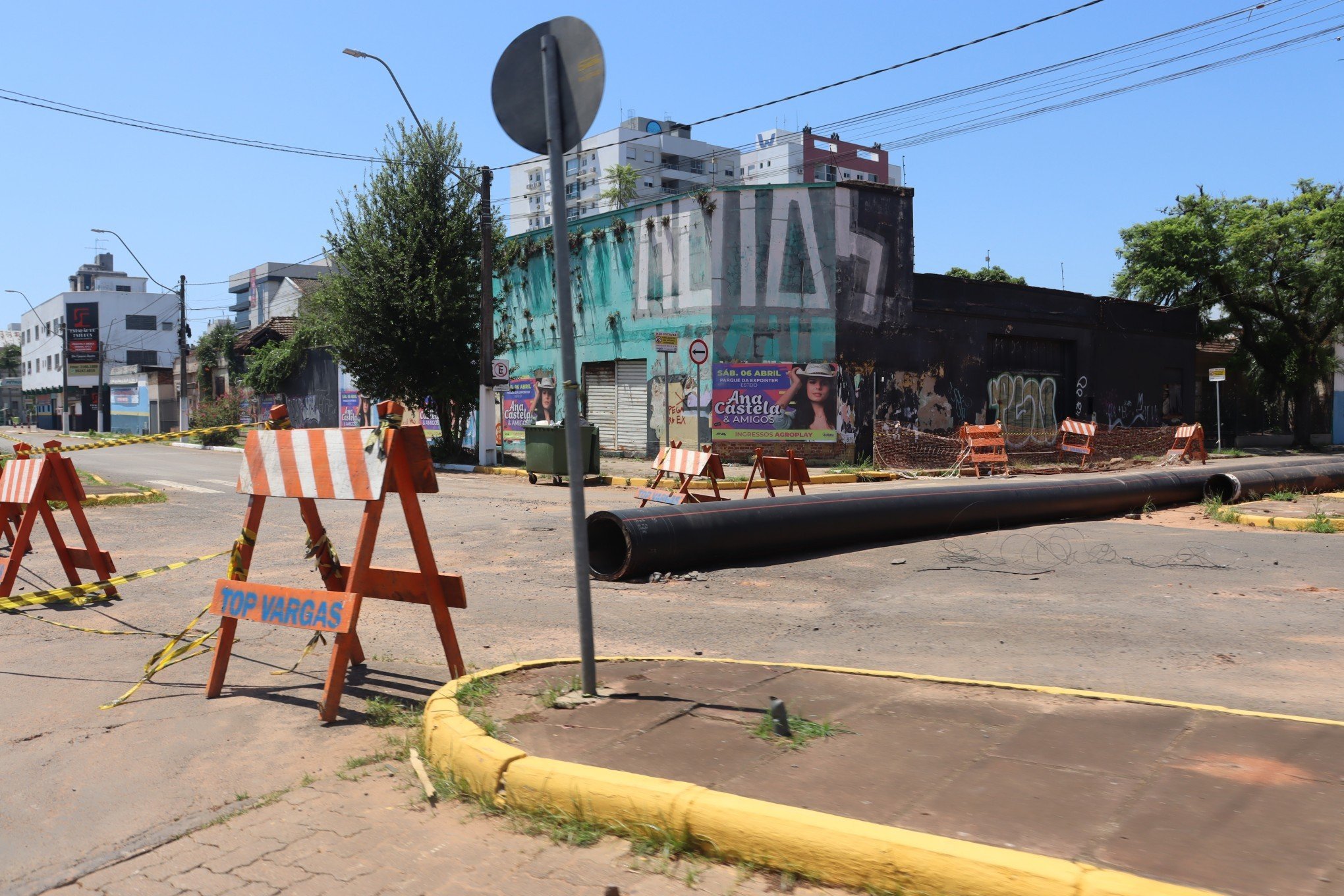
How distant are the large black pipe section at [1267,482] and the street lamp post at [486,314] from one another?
16.2 metres

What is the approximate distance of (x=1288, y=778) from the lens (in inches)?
126

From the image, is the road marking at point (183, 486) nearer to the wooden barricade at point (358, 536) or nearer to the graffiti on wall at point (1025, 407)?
the wooden barricade at point (358, 536)

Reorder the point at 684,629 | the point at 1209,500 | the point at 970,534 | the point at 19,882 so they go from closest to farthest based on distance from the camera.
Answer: the point at 19,882, the point at 684,629, the point at 970,534, the point at 1209,500

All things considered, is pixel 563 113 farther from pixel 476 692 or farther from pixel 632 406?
pixel 632 406

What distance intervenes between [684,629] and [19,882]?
407 cm

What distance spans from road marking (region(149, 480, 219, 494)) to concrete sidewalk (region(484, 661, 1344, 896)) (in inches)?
590

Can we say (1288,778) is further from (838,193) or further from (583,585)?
(838,193)

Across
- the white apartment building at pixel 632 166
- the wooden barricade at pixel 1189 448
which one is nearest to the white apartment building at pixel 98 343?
the white apartment building at pixel 632 166

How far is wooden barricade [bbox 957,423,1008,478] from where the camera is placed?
75.2 ft

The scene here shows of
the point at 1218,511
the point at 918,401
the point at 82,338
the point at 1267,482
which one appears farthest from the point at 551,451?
the point at 82,338

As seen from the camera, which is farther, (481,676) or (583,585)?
(481,676)

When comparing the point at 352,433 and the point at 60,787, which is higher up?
the point at 352,433

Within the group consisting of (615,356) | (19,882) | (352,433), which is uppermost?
(615,356)

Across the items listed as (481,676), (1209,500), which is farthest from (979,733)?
(1209,500)
